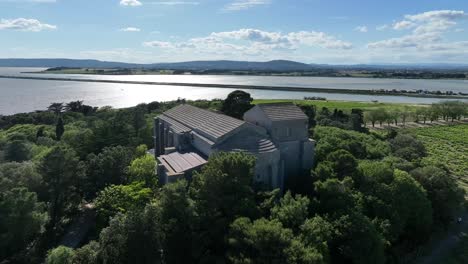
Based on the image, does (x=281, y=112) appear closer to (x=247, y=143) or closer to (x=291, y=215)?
(x=247, y=143)

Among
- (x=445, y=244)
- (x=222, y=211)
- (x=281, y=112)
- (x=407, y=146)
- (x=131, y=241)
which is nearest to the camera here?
(x=131, y=241)

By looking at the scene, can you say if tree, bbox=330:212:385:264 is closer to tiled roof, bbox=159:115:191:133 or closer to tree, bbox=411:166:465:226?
tree, bbox=411:166:465:226

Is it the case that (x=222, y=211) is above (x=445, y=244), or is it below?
above

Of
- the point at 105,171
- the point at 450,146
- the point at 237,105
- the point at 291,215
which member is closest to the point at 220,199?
the point at 291,215

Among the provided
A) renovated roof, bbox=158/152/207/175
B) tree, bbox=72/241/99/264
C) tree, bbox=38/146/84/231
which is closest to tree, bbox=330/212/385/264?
renovated roof, bbox=158/152/207/175

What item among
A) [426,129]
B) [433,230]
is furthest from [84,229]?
[426,129]

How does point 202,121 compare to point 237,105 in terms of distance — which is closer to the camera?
point 202,121
